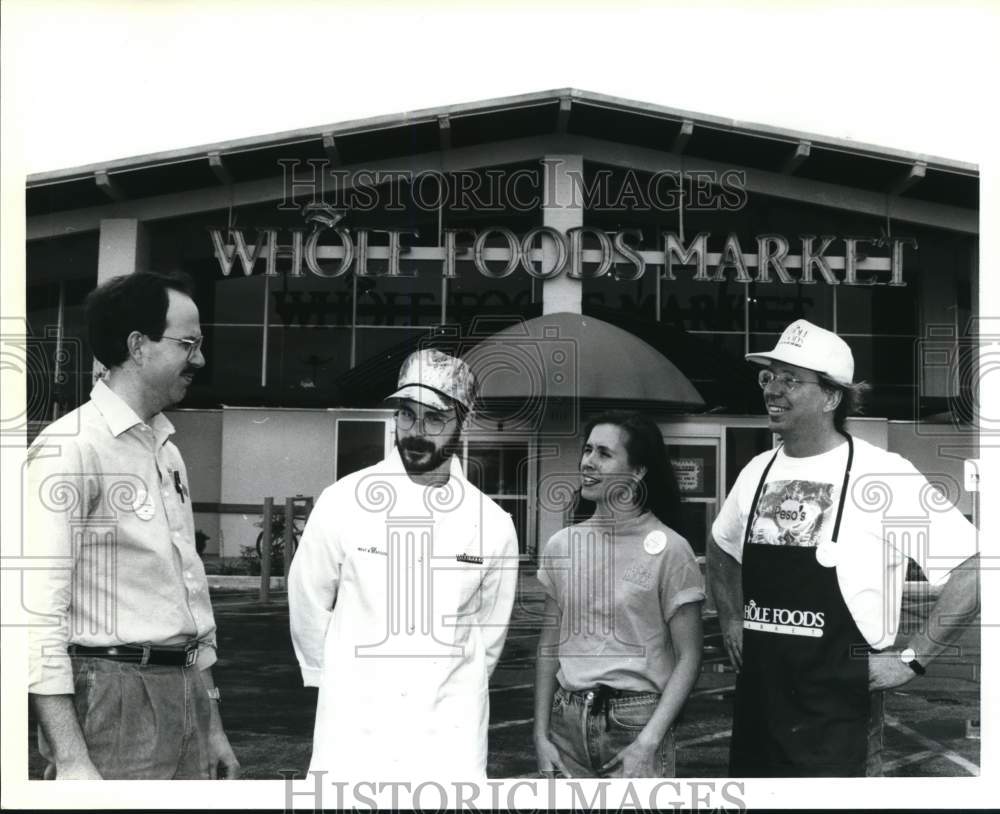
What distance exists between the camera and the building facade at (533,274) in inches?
152

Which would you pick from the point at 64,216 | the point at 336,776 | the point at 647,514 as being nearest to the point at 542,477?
the point at 647,514

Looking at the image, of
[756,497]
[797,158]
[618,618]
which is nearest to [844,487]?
[756,497]

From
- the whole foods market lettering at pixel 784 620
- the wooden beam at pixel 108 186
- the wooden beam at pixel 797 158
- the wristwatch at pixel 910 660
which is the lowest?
the wristwatch at pixel 910 660

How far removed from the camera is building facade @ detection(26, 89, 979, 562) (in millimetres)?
3865

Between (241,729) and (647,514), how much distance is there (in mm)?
1482

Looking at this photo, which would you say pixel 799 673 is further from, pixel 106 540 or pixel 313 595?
pixel 106 540

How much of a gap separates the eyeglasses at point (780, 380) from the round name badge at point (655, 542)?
1.96 ft

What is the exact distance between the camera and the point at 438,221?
3.92 metres

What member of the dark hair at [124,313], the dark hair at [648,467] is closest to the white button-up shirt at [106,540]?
the dark hair at [124,313]

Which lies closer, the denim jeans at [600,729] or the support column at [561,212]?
the denim jeans at [600,729]

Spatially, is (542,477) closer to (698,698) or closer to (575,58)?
(698,698)

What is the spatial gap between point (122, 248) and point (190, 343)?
40 cm

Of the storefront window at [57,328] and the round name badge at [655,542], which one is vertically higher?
the storefront window at [57,328]

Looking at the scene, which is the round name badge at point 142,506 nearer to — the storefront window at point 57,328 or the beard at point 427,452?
the storefront window at point 57,328
